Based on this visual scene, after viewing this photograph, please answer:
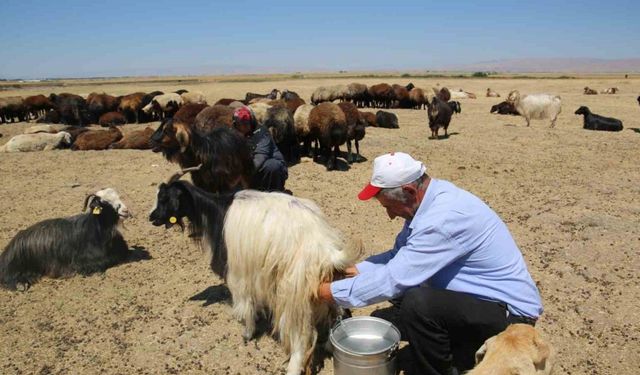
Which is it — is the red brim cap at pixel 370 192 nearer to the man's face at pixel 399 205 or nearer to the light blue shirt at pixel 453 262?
the man's face at pixel 399 205

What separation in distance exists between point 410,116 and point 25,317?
1971 cm

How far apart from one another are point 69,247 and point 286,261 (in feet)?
10.8

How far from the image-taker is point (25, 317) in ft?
14.7

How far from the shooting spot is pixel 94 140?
42.4 feet

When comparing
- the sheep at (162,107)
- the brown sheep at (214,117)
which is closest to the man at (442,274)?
the brown sheep at (214,117)

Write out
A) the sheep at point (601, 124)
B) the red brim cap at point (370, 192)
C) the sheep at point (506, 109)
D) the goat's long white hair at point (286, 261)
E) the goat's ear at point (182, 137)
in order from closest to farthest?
the red brim cap at point (370, 192) < the goat's long white hair at point (286, 261) < the goat's ear at point (182, 137) < the sheep at point (601, 124) < the sheep at point (506, 109)

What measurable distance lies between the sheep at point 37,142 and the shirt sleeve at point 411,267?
1337cm

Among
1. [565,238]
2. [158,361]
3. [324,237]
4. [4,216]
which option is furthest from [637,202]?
[4,216]

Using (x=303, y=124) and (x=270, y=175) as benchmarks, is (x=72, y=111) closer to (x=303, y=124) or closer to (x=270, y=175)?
(x=303, y=124)

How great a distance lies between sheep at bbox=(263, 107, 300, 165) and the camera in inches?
413

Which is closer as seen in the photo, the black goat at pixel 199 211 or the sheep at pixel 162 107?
the black goat at pixel 199 211

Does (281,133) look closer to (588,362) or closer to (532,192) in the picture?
(532,192)

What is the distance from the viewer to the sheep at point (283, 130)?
34.4 feet

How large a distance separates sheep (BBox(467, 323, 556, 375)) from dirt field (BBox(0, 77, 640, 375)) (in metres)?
1.38
